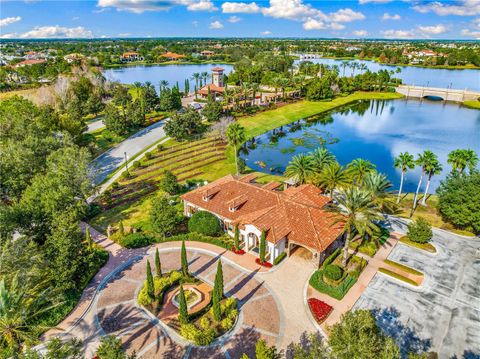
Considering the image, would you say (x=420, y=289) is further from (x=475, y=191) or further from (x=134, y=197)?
(x=134, y=197)

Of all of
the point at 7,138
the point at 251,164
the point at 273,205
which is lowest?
the point at 251,164

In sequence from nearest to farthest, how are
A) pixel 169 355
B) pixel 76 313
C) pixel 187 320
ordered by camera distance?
pixel 169 355 → pixel 187 320 → pixel 76 313

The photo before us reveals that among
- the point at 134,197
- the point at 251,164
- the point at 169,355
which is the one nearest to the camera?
the point at 169,355

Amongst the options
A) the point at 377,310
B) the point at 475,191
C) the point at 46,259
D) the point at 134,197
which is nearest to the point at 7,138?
the point at 134,197

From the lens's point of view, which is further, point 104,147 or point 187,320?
point 104,147

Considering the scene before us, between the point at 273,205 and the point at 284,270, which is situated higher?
the point at 273,205

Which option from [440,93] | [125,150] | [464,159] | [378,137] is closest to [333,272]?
[464,159]

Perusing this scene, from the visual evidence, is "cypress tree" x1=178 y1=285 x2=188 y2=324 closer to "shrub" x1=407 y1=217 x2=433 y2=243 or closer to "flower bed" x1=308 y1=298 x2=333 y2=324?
"flower bed" x1=308 y1=298 x2=333 y2=324
